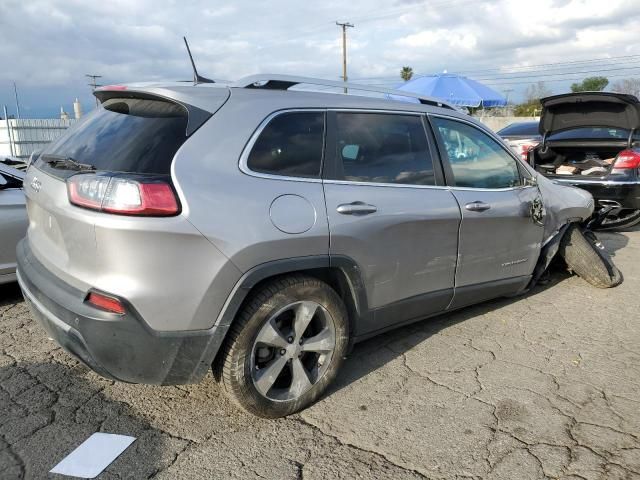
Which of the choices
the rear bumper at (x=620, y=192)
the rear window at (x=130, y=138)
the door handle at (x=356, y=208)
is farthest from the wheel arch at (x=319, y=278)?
the rear bumper at (x=620, y=192)

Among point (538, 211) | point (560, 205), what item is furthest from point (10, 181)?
point (560, 205)

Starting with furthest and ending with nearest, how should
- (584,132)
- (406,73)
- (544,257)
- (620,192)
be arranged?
(406,73), (584,132), (620,192), (544,257)

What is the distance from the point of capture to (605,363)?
12.0ft

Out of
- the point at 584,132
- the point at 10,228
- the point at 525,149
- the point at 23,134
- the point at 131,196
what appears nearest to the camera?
the point at 131,196

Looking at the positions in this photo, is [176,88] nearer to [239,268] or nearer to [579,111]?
[239,268]

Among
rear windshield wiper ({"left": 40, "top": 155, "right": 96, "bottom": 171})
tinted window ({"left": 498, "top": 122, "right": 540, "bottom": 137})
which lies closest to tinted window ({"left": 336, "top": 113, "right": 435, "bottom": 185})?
rear windshield wiper ({"left": 40, "top": 155, "right": 96, "bottom": 171})

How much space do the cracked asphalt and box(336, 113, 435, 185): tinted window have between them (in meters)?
1.26

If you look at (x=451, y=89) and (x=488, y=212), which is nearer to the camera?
(x=488, y=212)

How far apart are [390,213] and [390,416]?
45.3 inches

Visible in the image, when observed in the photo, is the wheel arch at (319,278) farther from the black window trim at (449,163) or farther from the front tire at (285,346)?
the black window trim at (449,163)

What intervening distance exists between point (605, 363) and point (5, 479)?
11.7 ft

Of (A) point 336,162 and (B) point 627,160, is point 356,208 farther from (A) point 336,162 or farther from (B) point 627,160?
(B) point 627,160

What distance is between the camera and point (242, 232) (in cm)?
255

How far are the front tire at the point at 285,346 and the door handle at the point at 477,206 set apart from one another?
1.25 meters
